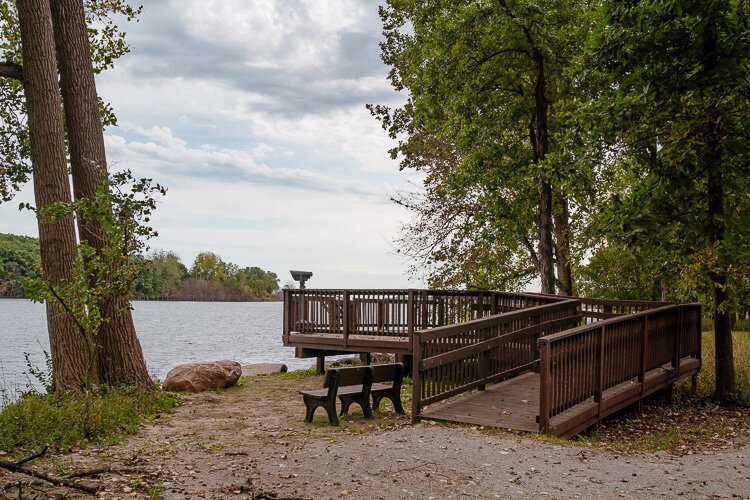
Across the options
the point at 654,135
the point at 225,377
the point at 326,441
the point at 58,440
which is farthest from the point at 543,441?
the point at 225,377

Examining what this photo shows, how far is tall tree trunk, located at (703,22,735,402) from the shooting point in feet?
38.5

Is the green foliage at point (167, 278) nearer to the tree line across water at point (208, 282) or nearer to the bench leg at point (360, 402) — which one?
the tree line across water at point (208, 282)

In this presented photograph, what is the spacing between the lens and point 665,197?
496 inches

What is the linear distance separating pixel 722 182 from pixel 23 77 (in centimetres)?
1234

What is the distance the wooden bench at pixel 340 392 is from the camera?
9.88 metres

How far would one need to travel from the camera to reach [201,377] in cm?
1412

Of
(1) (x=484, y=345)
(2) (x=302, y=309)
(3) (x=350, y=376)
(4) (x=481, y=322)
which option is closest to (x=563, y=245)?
(2) (x=302, y=309)

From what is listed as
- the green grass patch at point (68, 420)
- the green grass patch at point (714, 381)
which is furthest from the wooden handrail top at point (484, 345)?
Result: the green grass patch at point (68, 420)

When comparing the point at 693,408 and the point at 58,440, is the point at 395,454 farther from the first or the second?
the point at 693,408

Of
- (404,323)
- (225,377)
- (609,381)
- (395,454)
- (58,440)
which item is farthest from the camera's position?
(404,323)

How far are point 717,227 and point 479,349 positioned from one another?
500 centimetres

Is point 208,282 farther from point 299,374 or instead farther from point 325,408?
point 325,408

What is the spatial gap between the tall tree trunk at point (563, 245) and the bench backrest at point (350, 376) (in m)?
11.9

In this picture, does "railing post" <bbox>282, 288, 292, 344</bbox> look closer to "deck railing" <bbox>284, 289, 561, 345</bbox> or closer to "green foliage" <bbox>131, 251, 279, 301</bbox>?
"deck railing" <bbox>284, 289, 561, 345</bbox>
